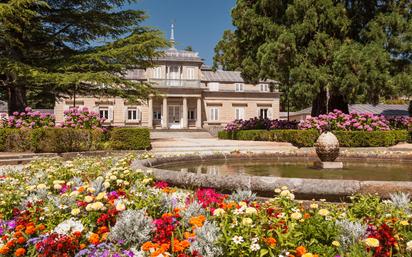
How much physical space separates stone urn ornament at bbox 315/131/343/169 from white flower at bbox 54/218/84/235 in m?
5.76

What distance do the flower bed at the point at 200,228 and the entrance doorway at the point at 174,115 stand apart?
4116cm

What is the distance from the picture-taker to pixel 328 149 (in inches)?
309

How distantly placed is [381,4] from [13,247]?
1036 inches

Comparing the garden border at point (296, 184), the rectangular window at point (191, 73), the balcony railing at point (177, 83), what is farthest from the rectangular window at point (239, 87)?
the garden border at point (296, 184)

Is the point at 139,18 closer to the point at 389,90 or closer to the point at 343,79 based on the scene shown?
the point at 343,79

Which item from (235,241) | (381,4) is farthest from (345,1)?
(235,241)

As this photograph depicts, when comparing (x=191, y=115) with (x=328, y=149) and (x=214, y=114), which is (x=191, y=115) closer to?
(x=214, y=114)

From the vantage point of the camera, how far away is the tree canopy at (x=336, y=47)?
20.7 metres

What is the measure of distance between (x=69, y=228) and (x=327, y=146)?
235 inches

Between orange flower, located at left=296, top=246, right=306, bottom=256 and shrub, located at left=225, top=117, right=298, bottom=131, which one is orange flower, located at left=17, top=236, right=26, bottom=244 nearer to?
orange flower, located at left=296, top=246, right=306, bottom=256

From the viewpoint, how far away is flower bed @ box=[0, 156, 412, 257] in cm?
279

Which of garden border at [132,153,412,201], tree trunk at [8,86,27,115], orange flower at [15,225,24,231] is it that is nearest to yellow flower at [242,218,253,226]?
garden border at [132,153,412,201]

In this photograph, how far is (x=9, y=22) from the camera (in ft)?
57.5

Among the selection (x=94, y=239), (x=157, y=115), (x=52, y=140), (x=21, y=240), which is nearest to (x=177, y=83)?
(x=157, y=115)
